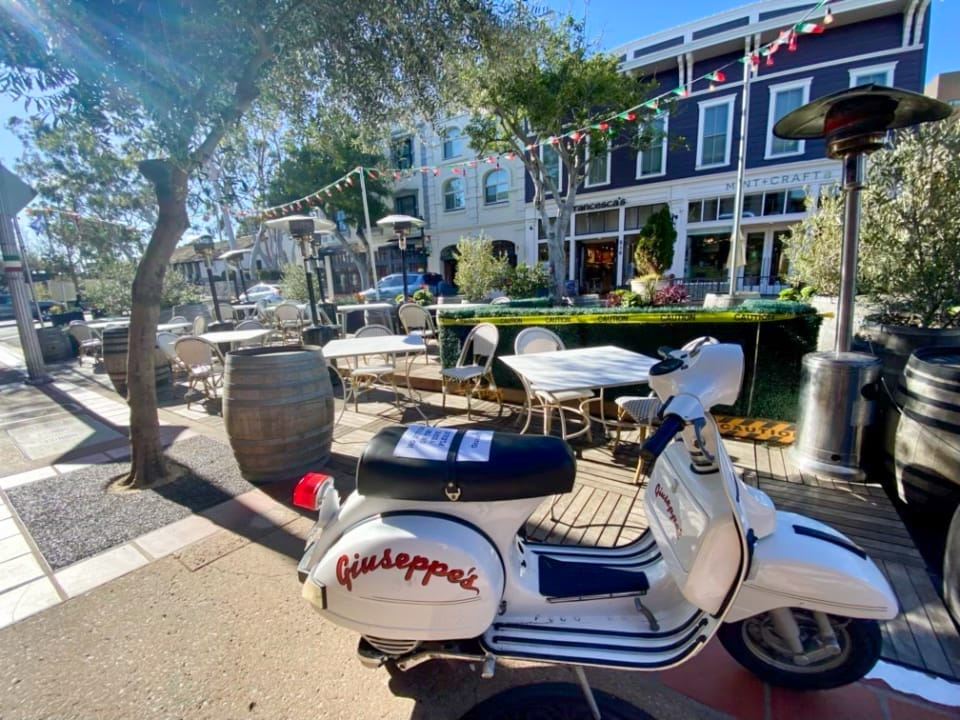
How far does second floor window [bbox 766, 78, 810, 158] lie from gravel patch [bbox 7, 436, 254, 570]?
643 inches

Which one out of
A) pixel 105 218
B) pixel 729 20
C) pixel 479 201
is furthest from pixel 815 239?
pixel 105 218

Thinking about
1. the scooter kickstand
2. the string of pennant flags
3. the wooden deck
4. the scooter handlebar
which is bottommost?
the wooden deck

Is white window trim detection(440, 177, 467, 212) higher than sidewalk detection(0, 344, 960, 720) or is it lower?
higher

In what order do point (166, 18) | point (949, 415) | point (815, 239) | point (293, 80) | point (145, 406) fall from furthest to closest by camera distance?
point (815, 239) < point (293, 80) < point (145, 406) < point (166, 18) < point (949, 415)

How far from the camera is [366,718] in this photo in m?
1.39

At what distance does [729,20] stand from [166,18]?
16554 millimetres

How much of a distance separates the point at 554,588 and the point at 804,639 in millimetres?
880

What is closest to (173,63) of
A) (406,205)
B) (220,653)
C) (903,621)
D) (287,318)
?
(220,653)

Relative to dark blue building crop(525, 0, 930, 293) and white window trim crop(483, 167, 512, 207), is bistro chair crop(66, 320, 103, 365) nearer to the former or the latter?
dark blue building crop(525, 0, 930, 293)

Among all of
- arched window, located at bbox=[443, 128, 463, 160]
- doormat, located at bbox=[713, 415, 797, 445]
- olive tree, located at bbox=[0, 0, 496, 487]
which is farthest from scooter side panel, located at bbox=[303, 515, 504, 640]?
arched window, located at bbox=[443, 128, 463, 160]

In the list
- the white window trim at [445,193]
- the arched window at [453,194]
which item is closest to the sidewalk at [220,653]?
the white window trim at [445,193]

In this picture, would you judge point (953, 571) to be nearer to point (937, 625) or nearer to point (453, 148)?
point (937, 625)

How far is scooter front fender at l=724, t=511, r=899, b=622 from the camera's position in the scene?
4.00ft

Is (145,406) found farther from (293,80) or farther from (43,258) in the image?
(43,258)
